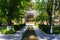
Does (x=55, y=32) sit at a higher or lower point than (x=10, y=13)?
lower

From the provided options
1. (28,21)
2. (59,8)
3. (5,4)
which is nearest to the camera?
(5,4)

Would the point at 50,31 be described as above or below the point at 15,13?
below

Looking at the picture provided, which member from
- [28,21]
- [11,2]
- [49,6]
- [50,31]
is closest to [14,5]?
[11,2]

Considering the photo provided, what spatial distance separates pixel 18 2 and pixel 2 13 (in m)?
2.80

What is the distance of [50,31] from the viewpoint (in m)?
24.4

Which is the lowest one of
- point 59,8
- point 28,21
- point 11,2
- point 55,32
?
point 28,21

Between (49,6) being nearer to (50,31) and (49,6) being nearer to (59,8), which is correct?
(59,8)

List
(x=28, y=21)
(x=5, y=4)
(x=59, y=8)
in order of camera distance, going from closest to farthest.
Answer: (x=5, y=4), (x=59, y=8), (x=28, y=21)

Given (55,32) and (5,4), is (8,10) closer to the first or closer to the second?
(5,4)

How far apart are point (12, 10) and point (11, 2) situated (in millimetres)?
1061

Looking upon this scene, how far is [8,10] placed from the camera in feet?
78.2

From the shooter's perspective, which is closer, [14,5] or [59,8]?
[14,5]

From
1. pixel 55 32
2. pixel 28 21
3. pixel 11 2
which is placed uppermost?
pixel 11 2

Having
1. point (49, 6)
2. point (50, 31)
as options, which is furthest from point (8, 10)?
point (49, 6)
